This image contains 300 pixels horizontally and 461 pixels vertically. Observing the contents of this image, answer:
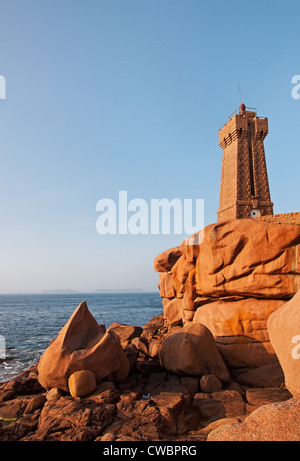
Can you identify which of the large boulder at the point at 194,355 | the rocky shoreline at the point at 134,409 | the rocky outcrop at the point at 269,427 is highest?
the rocky outcrop at the point at 269,427

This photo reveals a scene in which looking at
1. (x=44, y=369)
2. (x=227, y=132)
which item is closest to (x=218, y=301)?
(x=44, y=369)

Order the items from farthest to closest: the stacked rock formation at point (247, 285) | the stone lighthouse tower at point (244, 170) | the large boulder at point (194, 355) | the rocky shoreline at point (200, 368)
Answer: the stone lighthouse tower at point (244, 170) → the stacked rock formation at point (247, 285) → the large boulder at point (194, 355) → the rocky shoreline at point (200, 368)

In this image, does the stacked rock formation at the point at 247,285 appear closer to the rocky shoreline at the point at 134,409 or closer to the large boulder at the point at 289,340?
the rocky shoreline at the point at 134,409

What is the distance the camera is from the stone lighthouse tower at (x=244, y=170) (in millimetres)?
24484

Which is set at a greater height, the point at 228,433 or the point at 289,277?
the point at 289,277

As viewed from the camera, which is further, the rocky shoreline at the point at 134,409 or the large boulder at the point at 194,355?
the large boulder at the point at 194,355

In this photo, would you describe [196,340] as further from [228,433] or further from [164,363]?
[228,433]

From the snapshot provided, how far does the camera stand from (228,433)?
4910 mm

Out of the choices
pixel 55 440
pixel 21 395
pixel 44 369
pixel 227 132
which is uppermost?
→ pixel 227 132

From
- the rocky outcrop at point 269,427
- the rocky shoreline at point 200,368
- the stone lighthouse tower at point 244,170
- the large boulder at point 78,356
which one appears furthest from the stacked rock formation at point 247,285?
the stone lighthouse tower at point 244,170

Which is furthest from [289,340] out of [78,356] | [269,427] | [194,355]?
[78,356]

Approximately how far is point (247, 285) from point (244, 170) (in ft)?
46.5

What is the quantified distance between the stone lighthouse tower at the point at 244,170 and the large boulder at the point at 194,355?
14.1m

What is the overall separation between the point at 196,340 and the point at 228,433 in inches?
296
